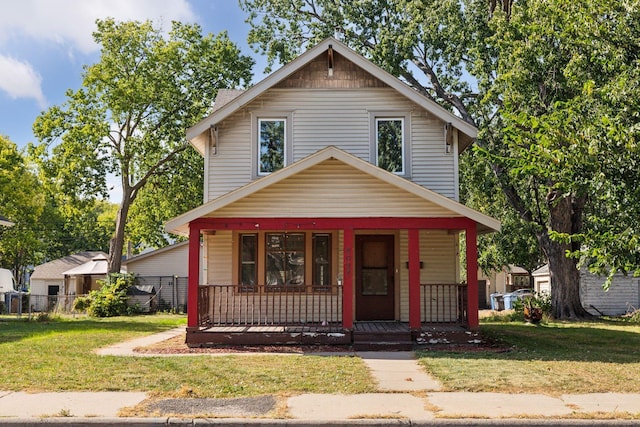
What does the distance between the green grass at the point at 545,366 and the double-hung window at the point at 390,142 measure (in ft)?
16.8

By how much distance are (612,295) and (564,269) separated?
293 inches

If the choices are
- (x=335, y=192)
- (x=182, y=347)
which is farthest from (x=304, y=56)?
(x=182, y=347)

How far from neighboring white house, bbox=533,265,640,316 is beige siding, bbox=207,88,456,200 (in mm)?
16959

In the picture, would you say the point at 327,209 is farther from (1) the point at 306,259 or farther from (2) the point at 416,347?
(2) the point at 416,347

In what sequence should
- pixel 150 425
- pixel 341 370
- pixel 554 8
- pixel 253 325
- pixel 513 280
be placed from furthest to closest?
1. pixel 513 280
2. pixel 253 325
3. pixel 554 8
4. pixel 341 370
5. pixel 150 425

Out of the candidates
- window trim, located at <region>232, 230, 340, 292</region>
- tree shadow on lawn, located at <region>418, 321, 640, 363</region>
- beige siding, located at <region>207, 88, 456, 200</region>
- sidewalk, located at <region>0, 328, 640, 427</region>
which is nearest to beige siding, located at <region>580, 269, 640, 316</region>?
tree shadow on lawn, located at <region>418, 321, 640, 363</region>

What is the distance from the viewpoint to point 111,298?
2916 cm

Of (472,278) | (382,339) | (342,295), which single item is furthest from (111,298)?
(472,278)

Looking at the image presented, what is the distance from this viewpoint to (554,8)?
13992 millimetres

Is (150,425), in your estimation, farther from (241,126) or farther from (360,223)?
(241,126)

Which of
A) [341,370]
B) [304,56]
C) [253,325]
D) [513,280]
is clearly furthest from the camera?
[513,280]

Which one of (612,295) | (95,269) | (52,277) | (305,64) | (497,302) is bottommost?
(497,302)

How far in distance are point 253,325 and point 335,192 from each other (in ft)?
12.5

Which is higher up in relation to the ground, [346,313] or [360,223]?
[360,223]
